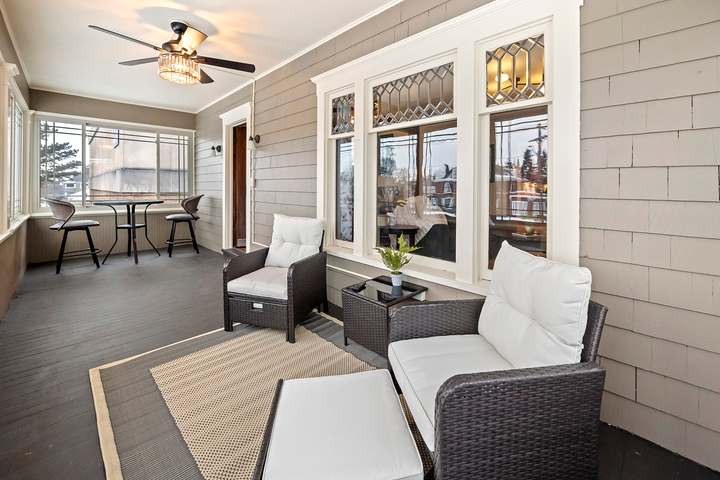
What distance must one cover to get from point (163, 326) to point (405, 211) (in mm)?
2375

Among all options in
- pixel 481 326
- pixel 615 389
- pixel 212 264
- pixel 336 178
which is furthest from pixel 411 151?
pixel 212 264

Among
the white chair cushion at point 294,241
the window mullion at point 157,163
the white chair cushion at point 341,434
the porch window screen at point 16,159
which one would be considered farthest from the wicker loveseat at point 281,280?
the window mullion at point 157,163

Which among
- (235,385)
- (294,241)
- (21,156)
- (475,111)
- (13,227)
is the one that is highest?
(21,156)

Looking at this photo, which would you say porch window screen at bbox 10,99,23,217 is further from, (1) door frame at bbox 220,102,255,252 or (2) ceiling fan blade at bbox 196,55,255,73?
(2) ceiling fan blade at bbox 196,55,255,73

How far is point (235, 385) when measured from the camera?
2.16 metres

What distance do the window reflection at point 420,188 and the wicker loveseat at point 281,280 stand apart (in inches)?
26.6

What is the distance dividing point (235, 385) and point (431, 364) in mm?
1307

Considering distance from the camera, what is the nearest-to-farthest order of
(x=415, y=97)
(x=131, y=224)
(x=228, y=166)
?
(x=415, y=97), (x=228, y=166), (x=131, y=224)

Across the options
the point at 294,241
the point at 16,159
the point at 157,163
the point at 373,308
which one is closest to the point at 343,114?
the point at 294,241

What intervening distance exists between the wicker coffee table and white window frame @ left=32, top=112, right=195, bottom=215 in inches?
231

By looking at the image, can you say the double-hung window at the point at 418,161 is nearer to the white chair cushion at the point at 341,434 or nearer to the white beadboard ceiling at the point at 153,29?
the white beadboard ceiling at the point at 153,29

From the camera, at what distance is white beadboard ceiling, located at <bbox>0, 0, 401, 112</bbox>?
Answer: 3.00 m

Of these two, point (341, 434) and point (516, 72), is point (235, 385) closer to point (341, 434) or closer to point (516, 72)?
point (341, 434)

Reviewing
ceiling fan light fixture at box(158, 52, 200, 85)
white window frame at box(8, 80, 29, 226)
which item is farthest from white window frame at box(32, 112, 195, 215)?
ceiling fan light fixture at box(158, 52, 200, 85)
